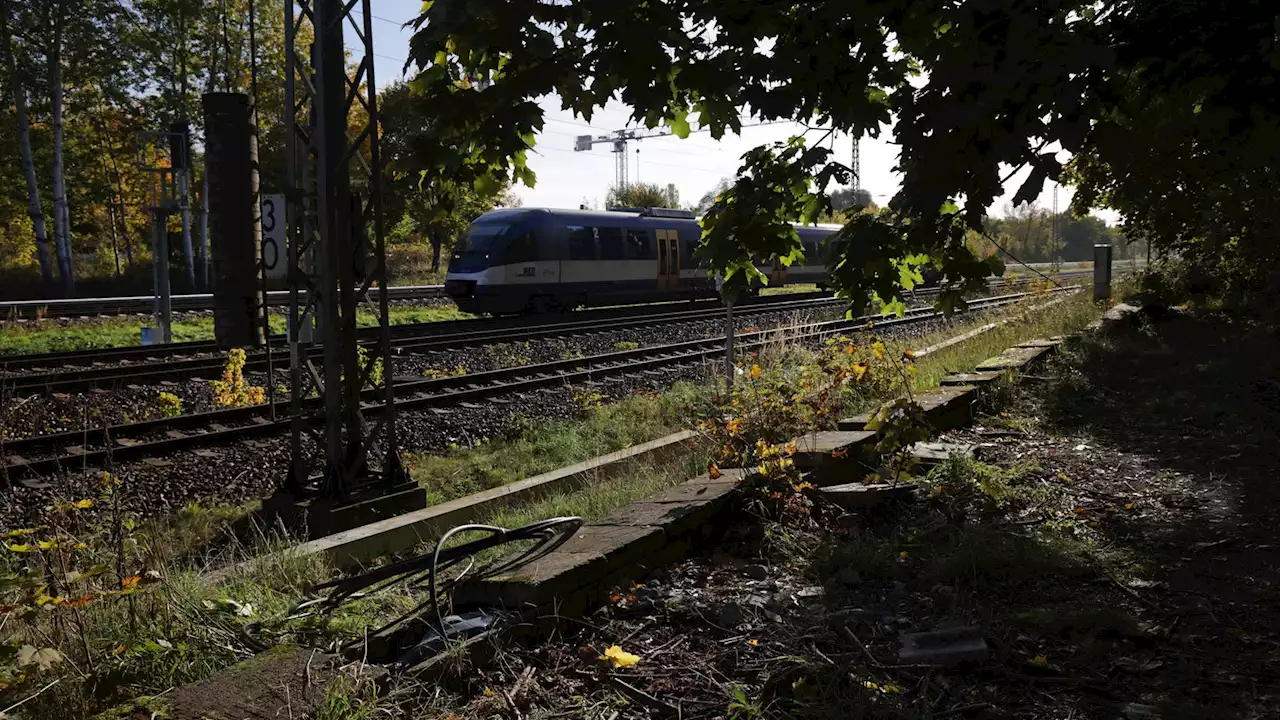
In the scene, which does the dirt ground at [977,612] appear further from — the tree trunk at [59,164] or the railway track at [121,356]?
the tree trunk at [59,164]

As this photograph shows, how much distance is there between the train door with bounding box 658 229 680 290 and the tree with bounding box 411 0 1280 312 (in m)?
22.4

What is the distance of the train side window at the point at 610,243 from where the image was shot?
2531 cm

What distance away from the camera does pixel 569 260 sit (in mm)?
24250

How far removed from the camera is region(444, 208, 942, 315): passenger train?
22.7 meters

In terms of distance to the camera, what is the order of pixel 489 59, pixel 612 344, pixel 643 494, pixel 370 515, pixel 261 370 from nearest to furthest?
pixel 489 59
pixel 643 494
pixel 370 515
pixel 261 370
pixel 612 344

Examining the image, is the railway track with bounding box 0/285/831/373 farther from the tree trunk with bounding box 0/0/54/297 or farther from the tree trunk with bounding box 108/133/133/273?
A: the tree trunk with bounding box 108/133/133/273

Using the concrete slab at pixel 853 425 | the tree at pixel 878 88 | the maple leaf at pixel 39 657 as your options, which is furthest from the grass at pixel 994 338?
the maple leaf at pixel 39 657

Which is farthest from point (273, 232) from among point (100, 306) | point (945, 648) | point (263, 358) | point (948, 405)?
point (100, 306)

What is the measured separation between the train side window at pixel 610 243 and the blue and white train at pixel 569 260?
26 mm

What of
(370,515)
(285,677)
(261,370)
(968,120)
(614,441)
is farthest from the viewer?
(261,370)

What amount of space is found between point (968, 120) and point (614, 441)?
6.55 metres

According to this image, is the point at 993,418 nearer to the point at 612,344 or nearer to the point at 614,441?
the point at 614,441

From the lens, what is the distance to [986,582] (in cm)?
369

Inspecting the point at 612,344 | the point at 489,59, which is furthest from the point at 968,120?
the point at 612,344
